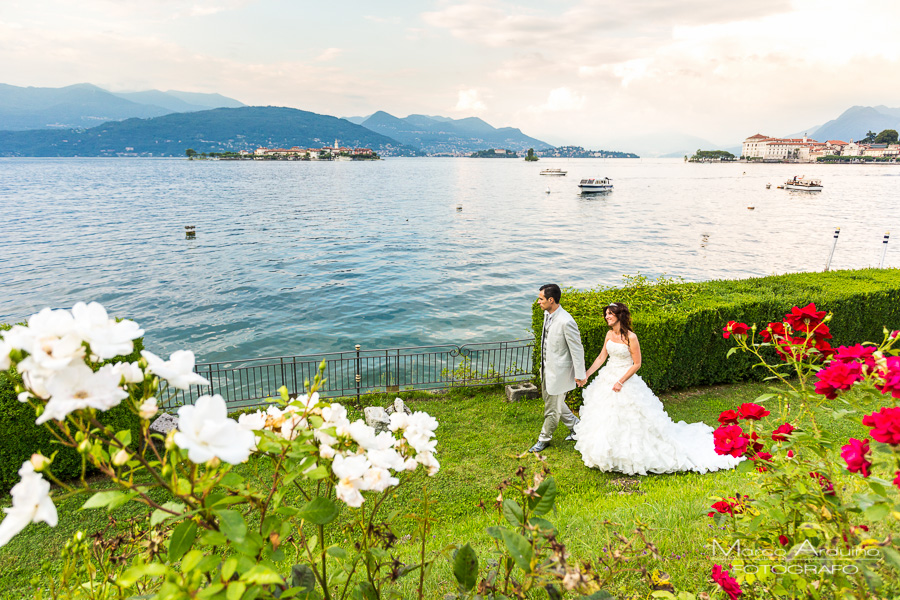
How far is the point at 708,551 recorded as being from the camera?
163 inches

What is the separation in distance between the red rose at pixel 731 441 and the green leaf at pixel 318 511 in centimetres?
236

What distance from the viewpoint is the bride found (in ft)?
24.3

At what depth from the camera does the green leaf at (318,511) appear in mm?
1854

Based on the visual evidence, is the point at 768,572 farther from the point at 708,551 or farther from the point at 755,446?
the point at 708,551

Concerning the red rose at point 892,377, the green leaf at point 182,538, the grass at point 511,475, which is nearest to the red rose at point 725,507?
the grass at point 511,475

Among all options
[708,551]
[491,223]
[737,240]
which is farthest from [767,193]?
[708,551]

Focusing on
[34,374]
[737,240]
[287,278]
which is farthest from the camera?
[737,240]

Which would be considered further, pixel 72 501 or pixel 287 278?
pixel 287 278

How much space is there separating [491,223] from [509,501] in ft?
156

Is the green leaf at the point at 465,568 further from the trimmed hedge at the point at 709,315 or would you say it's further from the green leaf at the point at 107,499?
the trimmed hedge at the point at 709,315

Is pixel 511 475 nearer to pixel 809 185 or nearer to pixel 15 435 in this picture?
pixel 15 435

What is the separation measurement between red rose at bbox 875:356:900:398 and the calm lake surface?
16.3 meters

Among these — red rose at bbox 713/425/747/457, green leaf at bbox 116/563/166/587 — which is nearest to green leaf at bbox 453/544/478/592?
green leaf at bbox 116/563/166/587

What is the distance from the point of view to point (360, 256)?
33062 mm
